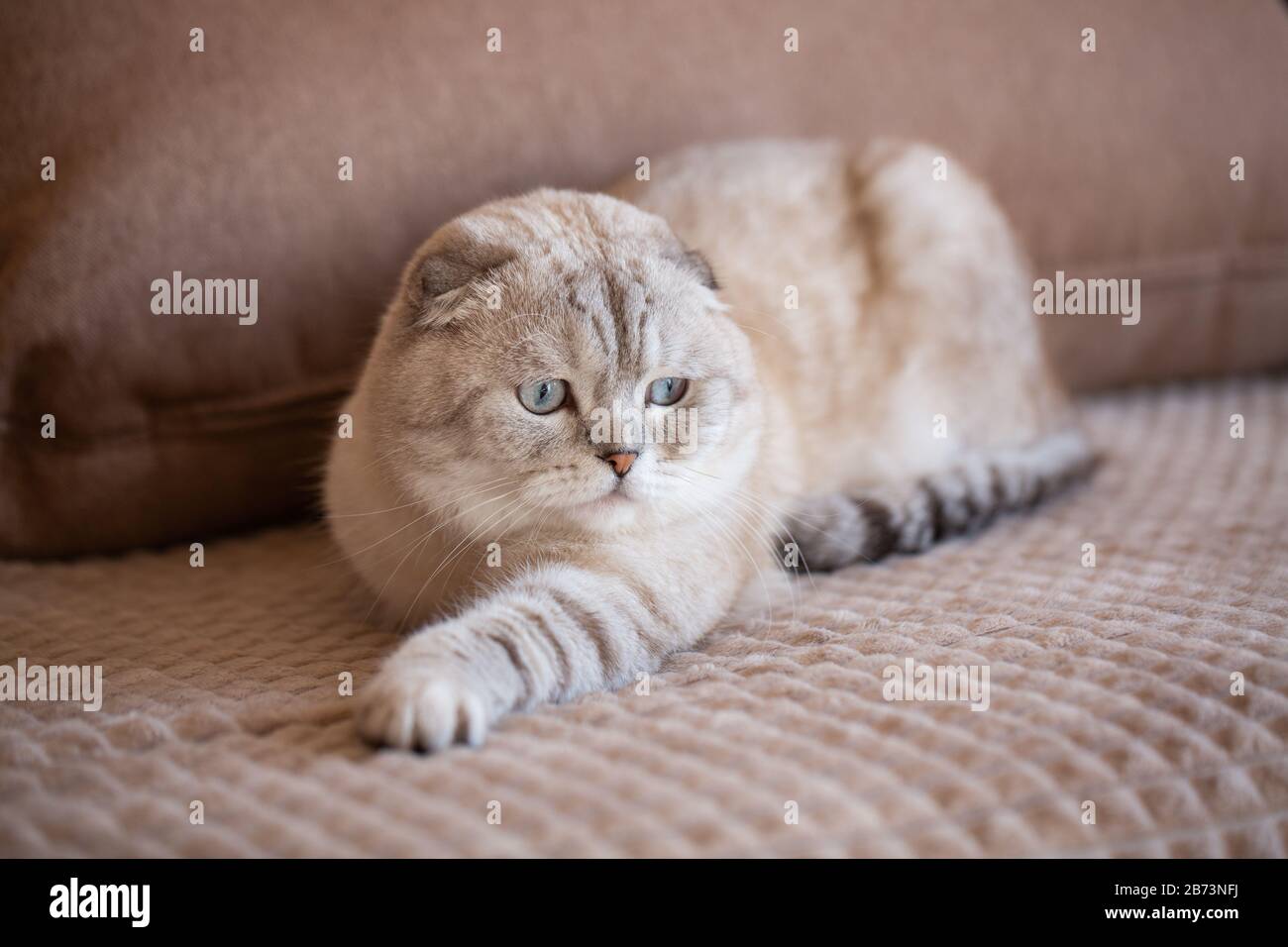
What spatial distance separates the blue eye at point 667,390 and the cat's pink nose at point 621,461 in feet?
0.50

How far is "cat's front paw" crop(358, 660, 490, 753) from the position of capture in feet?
4.09

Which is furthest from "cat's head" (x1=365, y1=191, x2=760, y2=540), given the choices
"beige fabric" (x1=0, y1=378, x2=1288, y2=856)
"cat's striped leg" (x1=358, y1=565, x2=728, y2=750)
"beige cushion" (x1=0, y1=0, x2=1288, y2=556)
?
"beige cushion" (x1=0, y1=0, x2=1288, y2=556)

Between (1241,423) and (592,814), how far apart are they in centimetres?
223

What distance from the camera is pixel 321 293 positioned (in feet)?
6.86

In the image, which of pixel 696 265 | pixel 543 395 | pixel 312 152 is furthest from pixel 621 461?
pixel 312 152

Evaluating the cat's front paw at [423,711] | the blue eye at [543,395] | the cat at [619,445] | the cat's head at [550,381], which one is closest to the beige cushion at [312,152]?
the cat at [619,445]

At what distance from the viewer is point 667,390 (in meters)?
1.69

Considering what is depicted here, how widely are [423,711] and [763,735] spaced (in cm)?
41

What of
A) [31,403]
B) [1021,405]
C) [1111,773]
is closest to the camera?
[1111,773]

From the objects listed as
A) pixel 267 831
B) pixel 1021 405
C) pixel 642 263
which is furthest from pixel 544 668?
pixel 1021 405

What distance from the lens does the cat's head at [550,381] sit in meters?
1.56

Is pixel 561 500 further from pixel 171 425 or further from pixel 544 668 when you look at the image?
pixel 171 425
